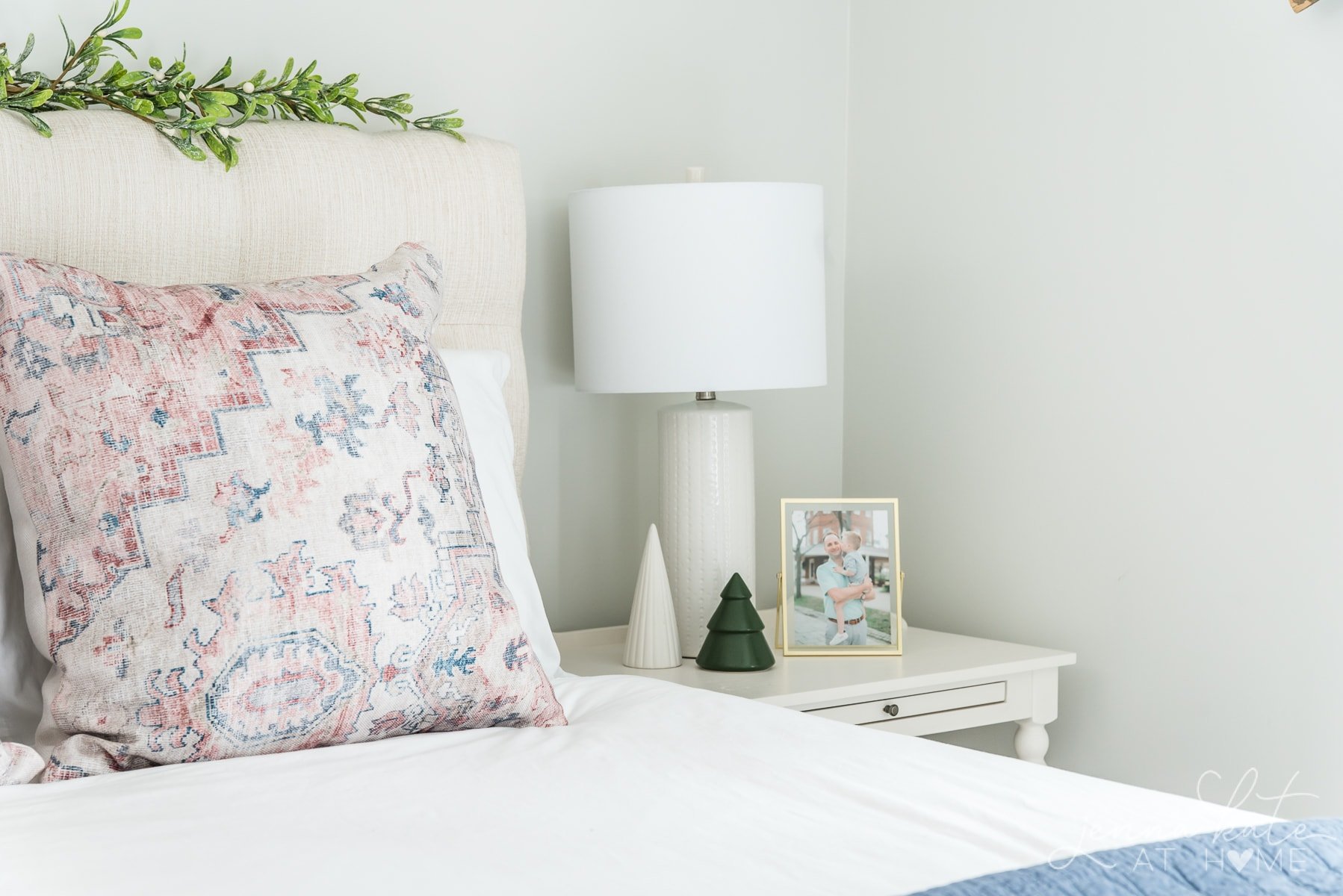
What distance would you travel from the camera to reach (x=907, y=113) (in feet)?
7.14

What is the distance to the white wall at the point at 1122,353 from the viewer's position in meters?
1.62

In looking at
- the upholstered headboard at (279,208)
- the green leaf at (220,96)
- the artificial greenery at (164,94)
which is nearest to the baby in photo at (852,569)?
the upholstered headboard at (279,208)

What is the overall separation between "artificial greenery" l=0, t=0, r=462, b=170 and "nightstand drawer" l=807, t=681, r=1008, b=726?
40.2 inches

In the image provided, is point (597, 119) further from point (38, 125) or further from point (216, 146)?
point (38, 125)

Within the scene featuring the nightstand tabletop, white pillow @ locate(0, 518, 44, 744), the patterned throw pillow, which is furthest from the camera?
the nightstand tabletop

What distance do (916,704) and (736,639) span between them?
268 mm

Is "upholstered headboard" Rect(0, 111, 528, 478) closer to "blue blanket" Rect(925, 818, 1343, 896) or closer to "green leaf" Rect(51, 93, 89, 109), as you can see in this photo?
"green leaf" Rect(51, 93, 89, 109)

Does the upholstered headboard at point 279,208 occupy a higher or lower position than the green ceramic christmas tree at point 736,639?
higher

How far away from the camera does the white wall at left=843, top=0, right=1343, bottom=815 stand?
1623 millimetres

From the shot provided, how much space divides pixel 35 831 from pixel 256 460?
0.32 meters

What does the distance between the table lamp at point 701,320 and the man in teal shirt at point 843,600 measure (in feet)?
0.41

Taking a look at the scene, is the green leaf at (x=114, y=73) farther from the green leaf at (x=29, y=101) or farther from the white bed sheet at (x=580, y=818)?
the white bed sheet at (x=580, y=818)

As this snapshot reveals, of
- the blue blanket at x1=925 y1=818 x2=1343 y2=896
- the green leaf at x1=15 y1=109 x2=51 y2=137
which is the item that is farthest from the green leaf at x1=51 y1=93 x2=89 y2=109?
the blue blanket at x1=925 y1=818 x2=1343 y2=896

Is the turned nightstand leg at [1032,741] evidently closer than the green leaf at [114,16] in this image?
No
